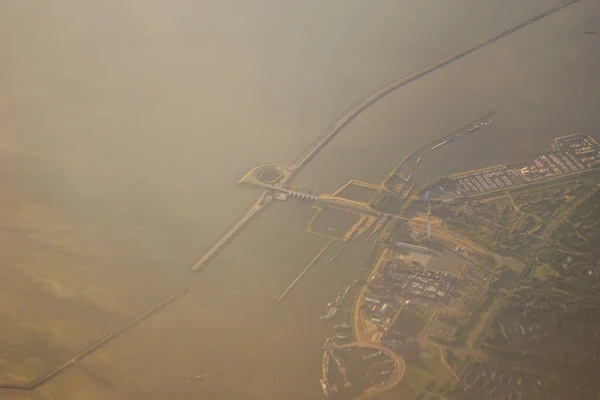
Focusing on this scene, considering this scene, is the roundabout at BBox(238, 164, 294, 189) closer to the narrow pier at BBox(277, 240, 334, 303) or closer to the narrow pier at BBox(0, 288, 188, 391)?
the narrow pier at BBox(277, 240, 334, 303)

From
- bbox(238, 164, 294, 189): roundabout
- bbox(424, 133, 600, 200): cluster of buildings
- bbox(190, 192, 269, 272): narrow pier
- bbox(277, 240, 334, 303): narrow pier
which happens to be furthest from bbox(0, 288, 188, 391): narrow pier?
bbox(424, 133, 600, 200): cluster of buildings

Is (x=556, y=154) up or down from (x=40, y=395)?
down

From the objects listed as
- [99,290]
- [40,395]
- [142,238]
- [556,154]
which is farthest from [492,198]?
[40,395]

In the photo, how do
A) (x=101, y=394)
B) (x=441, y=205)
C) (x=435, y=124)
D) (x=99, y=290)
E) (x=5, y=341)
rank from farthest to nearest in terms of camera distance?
(x=435, y=124), (x=441, y=205), (x=99, y=290), (x=5, y=341), (x=101, y=394)

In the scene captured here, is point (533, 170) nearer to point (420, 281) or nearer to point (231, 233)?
point (420, 281)

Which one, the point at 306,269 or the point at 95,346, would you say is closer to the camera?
the point at 95,346

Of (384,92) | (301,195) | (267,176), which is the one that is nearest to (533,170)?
(384,92)

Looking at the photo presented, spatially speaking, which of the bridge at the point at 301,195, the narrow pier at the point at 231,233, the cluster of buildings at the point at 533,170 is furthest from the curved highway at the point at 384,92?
the cluster of buildings at the point at 533,170

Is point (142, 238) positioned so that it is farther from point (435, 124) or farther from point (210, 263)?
point (435, 124)
